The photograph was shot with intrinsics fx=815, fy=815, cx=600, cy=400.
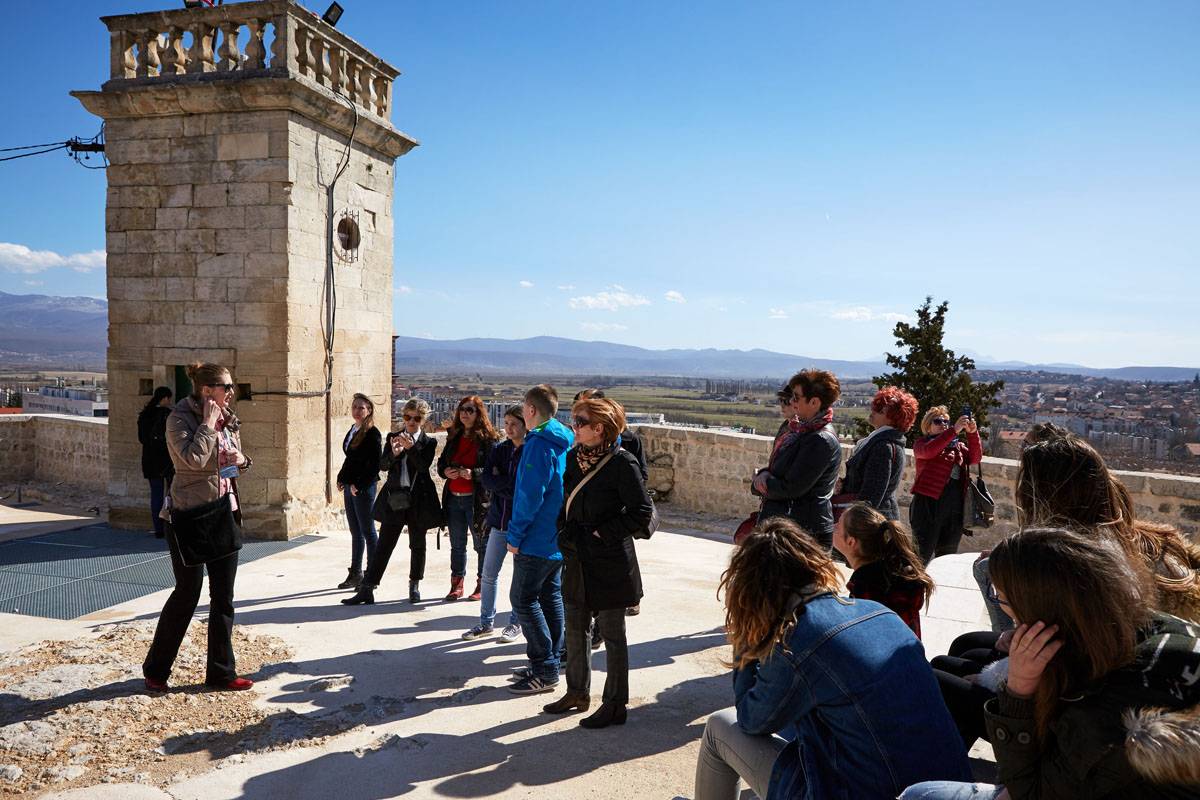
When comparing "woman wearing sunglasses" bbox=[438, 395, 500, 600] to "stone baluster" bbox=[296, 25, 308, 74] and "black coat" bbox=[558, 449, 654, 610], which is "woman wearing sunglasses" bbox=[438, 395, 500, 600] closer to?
"black coat" bbox=[558, 449, 654, 610]

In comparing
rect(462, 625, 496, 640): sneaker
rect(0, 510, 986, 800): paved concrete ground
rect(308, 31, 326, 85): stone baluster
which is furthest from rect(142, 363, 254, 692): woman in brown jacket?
rect(308, 31, 326, 85): stone baluster

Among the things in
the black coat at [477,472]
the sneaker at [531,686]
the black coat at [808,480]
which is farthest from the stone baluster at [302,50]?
the sneaker at [531,686]

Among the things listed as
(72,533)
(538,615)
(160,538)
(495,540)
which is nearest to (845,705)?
(538,615)

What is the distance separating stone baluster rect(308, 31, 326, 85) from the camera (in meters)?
8.41

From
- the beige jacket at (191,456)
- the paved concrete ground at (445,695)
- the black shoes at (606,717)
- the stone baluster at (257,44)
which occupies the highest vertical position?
the stone baluster at (257,44)

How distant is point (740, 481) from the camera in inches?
408

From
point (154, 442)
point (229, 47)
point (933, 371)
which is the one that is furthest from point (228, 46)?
point (933, 371)

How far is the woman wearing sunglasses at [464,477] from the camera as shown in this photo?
19.9 ft

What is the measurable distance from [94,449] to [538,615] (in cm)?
1035

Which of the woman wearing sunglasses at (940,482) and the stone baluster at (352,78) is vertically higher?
the stone baluster at (352,78)

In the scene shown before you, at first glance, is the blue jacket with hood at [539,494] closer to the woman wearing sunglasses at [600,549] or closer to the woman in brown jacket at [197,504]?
the woman wearing sunglasses at [600,549]

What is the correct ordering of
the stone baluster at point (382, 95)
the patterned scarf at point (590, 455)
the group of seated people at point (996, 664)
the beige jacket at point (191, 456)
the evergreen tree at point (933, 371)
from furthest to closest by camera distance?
the evergreen tree at point (933, 371), the stone baluster at point (382, 95), the beige jacket at point (191, 456), the patterned scarf at point (590, 455), the group of seated people at point (996, 664)

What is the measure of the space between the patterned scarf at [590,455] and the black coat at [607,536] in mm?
55

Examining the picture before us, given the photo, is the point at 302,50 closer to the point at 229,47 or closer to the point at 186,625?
the point at 229,47
